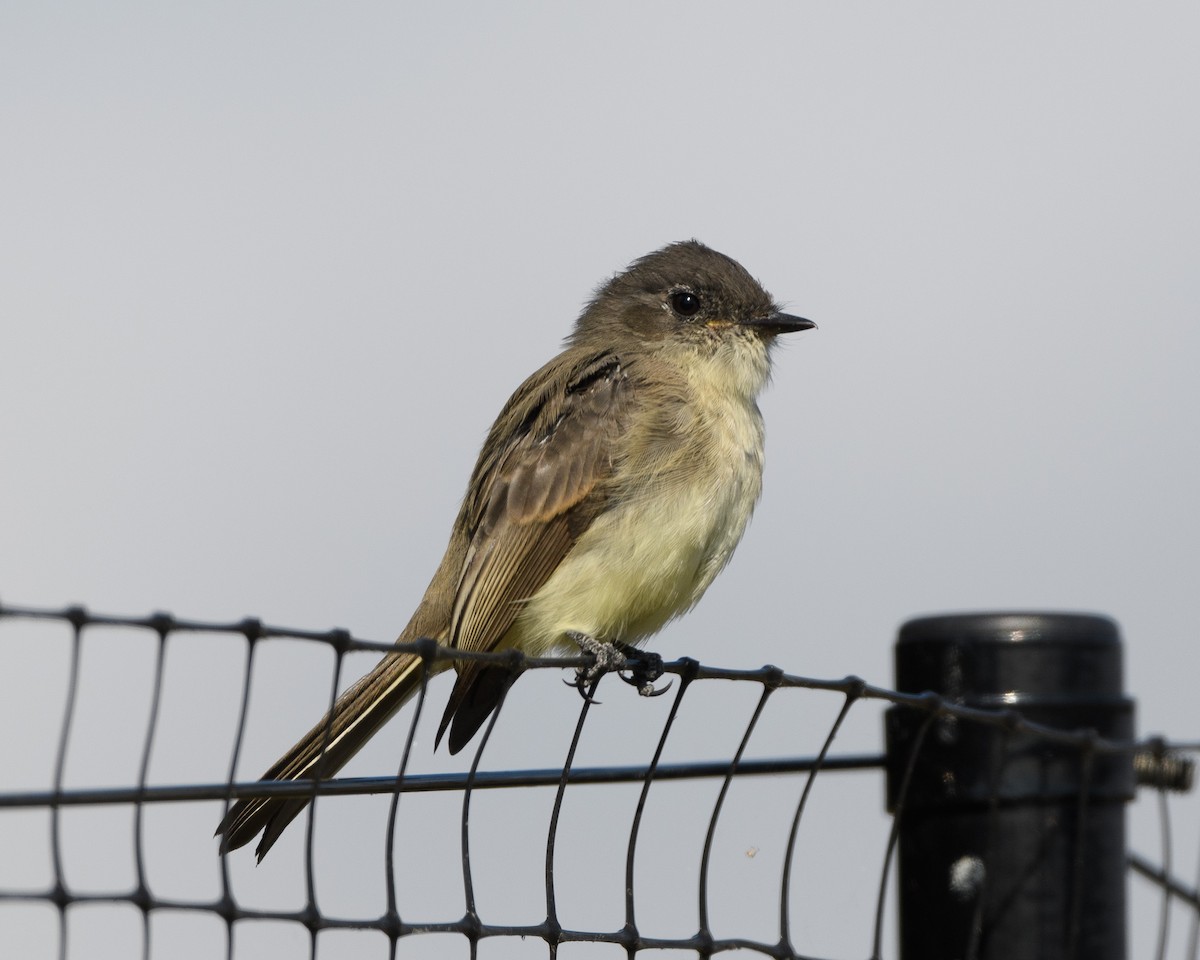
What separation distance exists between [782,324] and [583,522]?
4.70ft

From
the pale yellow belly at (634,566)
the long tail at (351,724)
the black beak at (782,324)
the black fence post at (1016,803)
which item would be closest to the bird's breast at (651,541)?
the pale yellow belly at (634,566)

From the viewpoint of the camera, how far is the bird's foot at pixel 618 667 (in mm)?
4301

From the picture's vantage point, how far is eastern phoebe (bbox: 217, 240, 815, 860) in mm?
4484

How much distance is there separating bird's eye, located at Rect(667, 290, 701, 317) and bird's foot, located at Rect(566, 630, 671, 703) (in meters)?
1.50

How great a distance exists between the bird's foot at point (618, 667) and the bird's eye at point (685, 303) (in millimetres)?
1496

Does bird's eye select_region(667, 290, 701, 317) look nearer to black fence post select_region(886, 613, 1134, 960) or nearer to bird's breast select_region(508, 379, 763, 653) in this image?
bird's breast select_region(508, 379, 763, 653)

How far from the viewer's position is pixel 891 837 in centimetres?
300

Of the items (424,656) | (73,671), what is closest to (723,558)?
(424,656)

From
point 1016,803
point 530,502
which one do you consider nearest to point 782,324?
point 530,502

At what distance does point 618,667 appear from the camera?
4.30 meters

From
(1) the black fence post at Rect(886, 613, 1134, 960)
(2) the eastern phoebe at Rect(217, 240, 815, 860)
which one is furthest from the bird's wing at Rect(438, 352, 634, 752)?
(1) the black fence post at Rect(886, 613, 1134, 960)

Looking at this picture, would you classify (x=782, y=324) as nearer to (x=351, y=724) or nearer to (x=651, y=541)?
(x=651, y=541)

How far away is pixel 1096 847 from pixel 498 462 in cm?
247

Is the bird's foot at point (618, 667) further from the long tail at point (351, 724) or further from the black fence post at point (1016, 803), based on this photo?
the black fence post at point (1016, 803)
